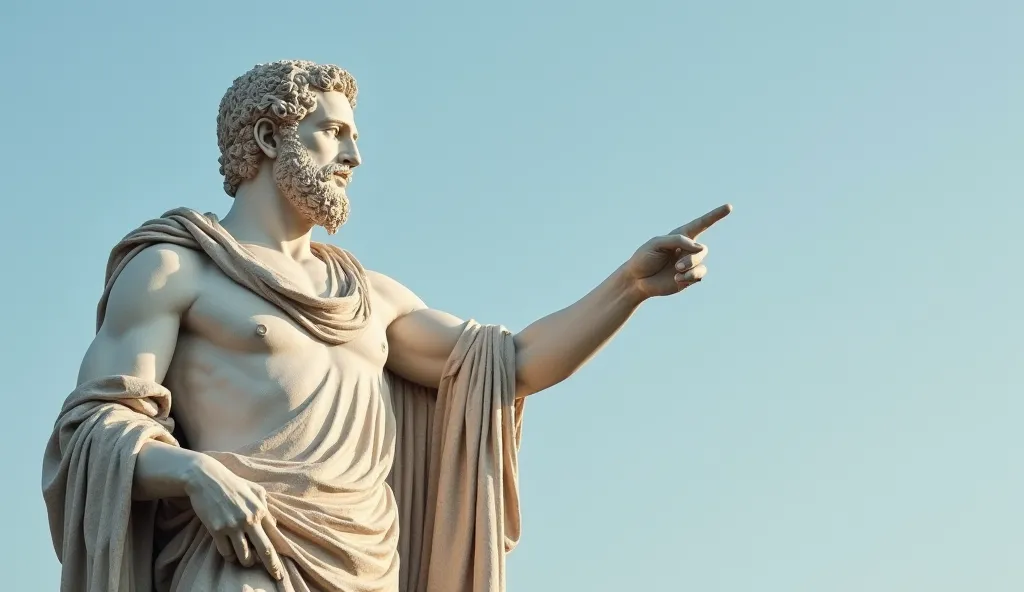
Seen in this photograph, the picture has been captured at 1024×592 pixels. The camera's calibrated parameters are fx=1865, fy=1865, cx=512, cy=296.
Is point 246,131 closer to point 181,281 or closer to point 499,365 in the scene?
point 181,281

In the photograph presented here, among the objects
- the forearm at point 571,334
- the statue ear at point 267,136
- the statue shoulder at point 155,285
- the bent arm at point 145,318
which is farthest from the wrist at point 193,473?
the forearm at point 571,334

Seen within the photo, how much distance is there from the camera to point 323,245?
11.0 meters

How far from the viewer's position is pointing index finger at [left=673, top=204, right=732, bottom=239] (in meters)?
10.0

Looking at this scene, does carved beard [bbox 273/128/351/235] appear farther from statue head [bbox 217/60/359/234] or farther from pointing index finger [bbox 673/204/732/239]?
pointing index finger [bbox 673/204/732/239]

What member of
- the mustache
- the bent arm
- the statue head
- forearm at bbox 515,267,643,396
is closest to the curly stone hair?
the statue head

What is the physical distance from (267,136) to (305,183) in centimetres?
40

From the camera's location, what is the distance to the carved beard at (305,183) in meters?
10.5

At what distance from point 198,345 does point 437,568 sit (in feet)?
6.02

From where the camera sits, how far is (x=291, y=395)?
9922mm

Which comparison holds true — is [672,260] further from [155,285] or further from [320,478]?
[155,285]

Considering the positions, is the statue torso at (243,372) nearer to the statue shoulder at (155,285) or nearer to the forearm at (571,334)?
the statue shoulder at (155,285)

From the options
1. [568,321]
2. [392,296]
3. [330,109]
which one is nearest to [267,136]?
[330,109]

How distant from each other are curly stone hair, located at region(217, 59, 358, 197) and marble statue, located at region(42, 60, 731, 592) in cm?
1

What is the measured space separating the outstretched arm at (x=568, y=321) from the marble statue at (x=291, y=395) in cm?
1
